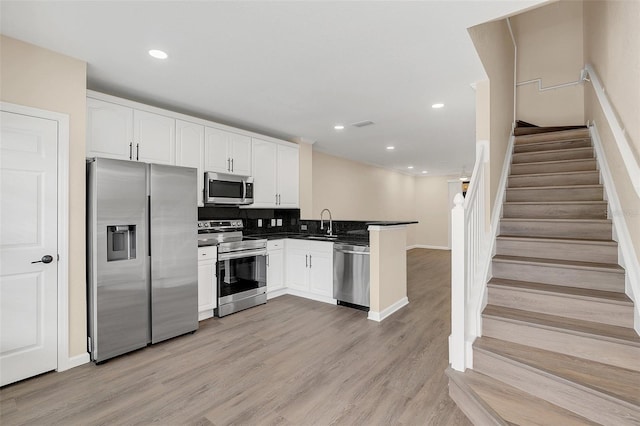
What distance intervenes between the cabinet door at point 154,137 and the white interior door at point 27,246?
78 centimetres

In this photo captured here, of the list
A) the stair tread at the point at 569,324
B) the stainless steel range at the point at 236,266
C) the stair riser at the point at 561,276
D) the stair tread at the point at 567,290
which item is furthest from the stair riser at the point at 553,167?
the stainless steel range at the point at 236,266

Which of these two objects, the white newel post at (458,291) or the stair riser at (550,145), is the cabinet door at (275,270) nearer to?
the white newel post at (458,291)

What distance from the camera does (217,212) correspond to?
4.35 m

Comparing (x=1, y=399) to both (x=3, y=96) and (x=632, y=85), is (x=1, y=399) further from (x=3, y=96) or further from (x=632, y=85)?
(x=632, y=85)

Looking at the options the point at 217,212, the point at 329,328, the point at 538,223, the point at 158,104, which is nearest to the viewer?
the point at 538,223

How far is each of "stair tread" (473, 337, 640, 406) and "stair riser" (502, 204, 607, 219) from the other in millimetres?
1494

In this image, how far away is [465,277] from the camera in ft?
7.03

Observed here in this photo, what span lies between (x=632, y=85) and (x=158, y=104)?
14.4ft

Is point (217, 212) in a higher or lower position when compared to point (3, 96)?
lower

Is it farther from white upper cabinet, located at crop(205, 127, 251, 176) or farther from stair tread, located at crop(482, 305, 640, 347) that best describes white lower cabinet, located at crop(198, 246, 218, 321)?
stair tread, located at crop(482, 305, 640, 347)

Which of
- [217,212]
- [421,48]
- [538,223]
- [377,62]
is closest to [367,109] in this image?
[377,62]

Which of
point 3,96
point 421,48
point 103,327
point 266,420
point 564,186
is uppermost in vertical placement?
point 421,48

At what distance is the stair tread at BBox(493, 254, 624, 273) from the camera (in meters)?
2.21

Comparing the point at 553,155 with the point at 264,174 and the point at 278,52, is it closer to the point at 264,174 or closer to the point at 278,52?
the point at 278,52
